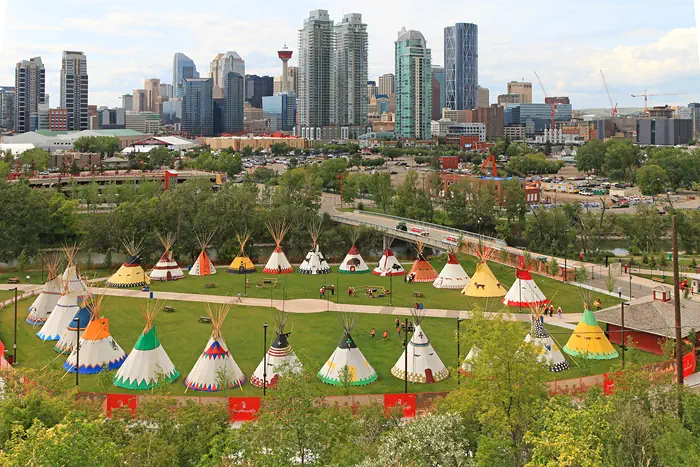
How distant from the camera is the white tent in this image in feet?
153

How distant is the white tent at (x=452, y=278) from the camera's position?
1832 inches

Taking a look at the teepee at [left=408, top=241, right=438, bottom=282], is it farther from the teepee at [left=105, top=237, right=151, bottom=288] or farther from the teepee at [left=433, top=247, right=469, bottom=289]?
the teepee at [left=105, top=237, right=151, bottom=288]

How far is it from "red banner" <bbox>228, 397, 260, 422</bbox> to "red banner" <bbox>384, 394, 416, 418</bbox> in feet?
13.7

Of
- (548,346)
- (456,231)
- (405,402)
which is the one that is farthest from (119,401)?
(456,231)

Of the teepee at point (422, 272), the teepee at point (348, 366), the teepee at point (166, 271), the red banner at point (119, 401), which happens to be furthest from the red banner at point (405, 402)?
the teepee at point (166, 271)

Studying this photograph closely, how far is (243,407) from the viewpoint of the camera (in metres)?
23.3

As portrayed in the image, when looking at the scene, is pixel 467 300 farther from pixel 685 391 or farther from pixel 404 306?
pixel 685 391

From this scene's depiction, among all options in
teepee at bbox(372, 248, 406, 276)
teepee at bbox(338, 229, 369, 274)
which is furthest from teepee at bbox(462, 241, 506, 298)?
teepee at bbox(338, 229, 369, 274)

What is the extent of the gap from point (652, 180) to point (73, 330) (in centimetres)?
9049

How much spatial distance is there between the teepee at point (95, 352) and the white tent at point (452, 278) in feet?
73.4

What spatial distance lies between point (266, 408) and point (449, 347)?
15.7 metres

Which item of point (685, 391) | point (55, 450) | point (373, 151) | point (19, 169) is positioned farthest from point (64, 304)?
point (373, 151)

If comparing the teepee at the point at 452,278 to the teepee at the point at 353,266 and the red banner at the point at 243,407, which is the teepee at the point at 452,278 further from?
the red banner at the point at 243,407

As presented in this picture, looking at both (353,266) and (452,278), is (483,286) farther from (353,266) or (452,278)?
(353,266)
